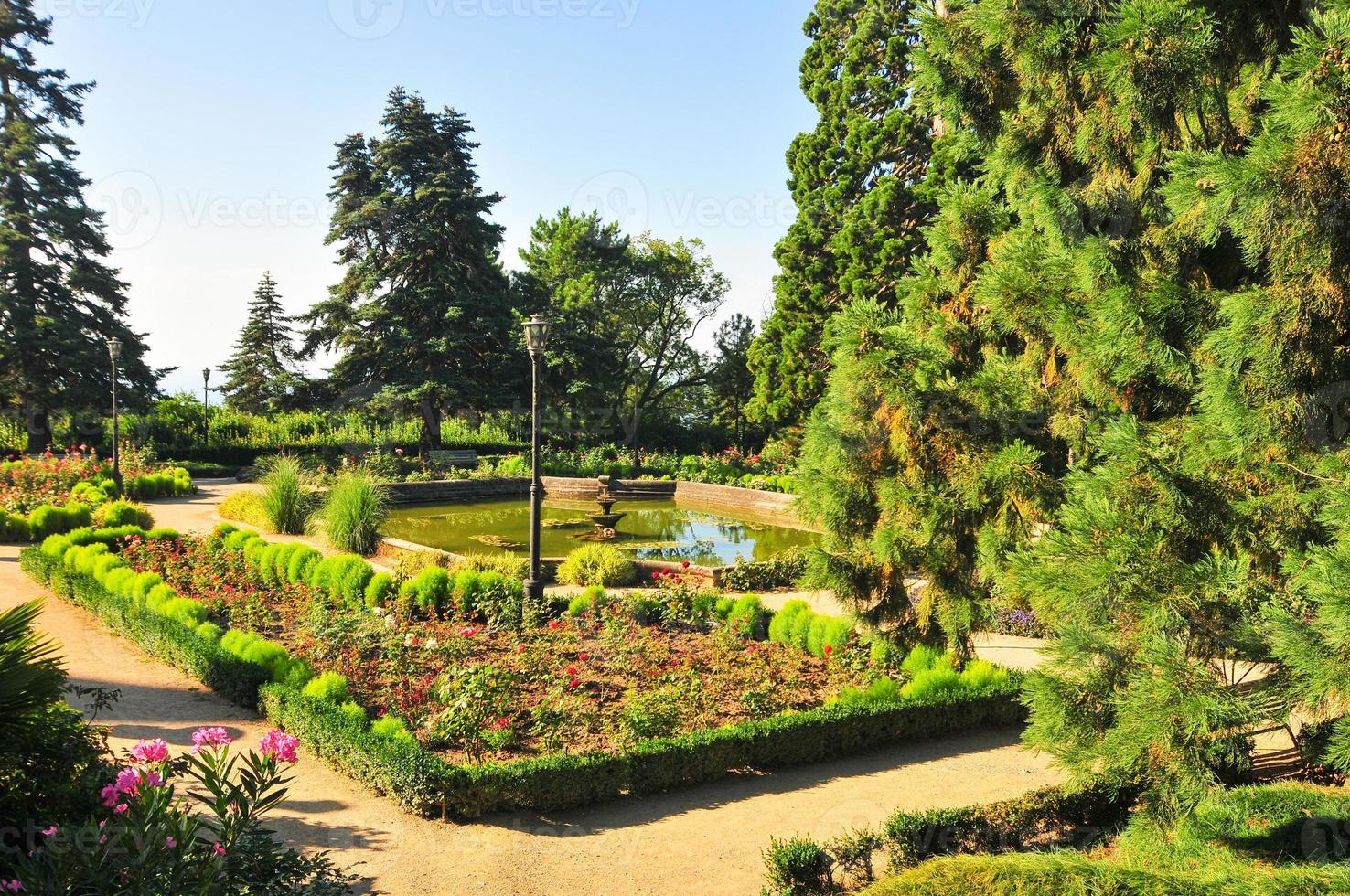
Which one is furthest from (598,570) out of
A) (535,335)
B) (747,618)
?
(535,335)

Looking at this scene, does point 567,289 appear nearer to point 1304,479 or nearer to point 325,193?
point 325,193

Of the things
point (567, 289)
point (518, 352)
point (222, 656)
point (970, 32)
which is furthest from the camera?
point (567, 289)

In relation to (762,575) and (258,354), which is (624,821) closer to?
(762,575)

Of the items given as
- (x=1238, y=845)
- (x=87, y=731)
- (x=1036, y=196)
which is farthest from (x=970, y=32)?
(x=87, y=731)

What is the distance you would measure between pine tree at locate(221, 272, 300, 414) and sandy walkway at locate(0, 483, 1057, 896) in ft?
114

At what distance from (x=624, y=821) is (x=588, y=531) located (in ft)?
41.1

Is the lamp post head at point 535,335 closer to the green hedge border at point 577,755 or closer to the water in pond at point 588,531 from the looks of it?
the green hedge border at point 577,755

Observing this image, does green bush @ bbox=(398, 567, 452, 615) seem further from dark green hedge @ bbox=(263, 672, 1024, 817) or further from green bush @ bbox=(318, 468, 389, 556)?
green bush @ bbox=(318, 468, 389, 556)

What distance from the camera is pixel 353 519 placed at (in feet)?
47.9

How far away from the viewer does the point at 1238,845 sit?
4.42m

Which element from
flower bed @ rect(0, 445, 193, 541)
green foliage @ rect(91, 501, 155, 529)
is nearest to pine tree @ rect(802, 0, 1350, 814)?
green foliage @ rect(91, 501, 155, 529)

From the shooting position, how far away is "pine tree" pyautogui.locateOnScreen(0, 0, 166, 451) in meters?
27.1

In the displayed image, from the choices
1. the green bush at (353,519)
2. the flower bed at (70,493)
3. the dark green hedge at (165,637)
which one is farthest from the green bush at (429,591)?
the flower bed at (70,493)

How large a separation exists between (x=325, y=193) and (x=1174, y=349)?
105 feet
